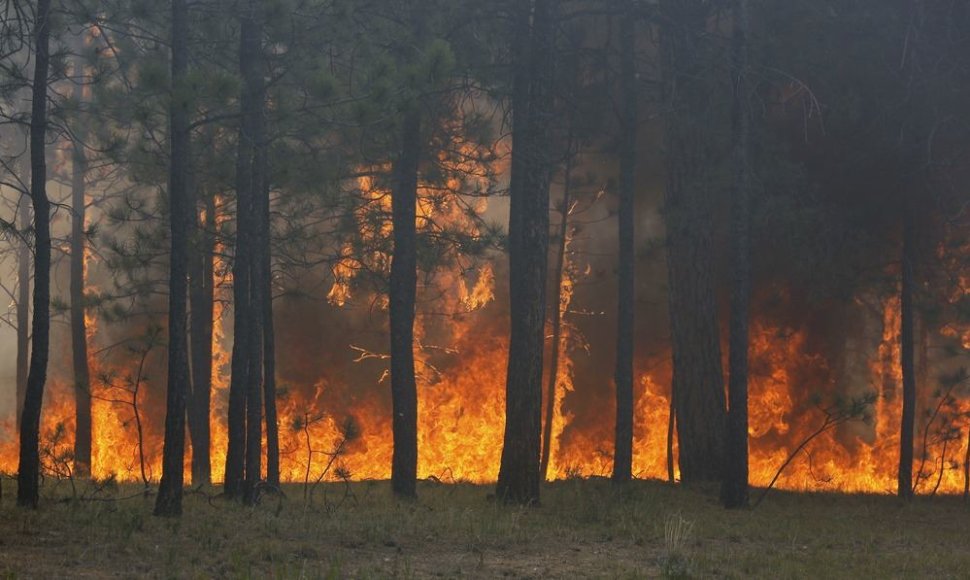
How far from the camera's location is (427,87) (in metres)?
12.4

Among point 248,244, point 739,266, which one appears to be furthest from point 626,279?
point 248,244

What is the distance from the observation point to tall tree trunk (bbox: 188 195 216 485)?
2105 cm

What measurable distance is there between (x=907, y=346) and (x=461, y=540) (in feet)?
36.7

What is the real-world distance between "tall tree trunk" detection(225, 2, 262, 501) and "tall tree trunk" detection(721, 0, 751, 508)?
6.65 m

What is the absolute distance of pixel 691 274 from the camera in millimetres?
19062

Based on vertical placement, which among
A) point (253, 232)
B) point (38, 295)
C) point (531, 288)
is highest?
point (253, 232)

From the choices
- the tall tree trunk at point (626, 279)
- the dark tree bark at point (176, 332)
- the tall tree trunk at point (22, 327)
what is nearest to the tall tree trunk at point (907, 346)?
the tall tree trunk at point (626, 279)

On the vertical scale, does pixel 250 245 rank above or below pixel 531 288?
above

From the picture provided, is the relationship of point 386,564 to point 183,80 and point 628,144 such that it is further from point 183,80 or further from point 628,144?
point 628,144

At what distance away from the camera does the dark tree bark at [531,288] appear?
15.1 m

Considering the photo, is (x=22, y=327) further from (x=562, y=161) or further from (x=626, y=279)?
(x=626, y=279)

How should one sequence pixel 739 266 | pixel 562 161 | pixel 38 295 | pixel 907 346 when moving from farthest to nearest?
1. pixel 907 346
2. pixel 562 161
3. pixel 739 266
4. pixel 38 295

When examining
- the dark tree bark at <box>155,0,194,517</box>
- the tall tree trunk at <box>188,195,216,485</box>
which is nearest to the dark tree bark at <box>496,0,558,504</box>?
the dark tree bark at <box>155,0,194,517</box>

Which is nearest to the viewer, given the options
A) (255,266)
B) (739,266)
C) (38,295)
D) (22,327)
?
(38,295)
